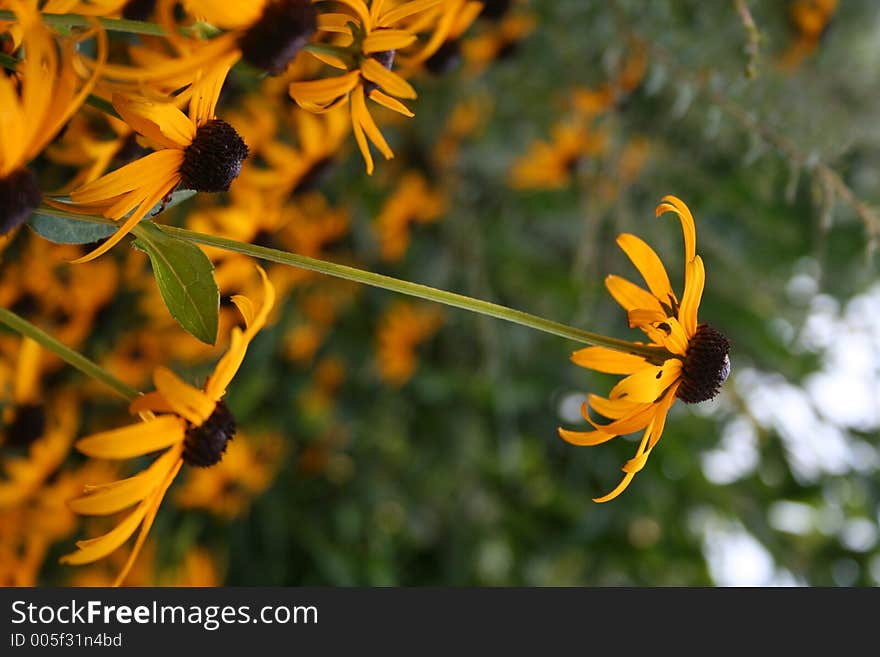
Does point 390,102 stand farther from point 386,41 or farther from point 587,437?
point 587,437

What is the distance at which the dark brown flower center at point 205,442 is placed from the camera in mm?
292

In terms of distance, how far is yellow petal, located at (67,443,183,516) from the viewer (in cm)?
24

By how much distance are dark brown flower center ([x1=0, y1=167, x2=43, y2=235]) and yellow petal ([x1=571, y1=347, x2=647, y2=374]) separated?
0.16 m

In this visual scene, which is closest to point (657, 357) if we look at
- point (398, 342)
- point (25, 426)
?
point (25, 426)

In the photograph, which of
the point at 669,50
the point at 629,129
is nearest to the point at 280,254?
the point at 669,50

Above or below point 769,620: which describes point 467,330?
above

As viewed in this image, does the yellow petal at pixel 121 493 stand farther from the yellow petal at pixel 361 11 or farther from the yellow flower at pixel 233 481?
the yellow flower at pixel 233 481

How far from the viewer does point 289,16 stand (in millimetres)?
235

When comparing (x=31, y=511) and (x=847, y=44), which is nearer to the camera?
(x=31, y=511)

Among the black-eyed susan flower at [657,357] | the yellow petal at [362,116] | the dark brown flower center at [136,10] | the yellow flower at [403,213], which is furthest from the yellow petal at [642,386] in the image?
the yellow flower at [403,213]

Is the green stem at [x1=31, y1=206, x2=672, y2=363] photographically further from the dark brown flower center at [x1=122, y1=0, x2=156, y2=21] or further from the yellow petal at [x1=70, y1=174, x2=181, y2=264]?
the dark brown flower center at [x1=122, y1=0, x2=156, y2=21]

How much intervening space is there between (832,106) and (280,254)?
798 millimetres

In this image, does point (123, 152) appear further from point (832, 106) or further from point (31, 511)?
point (832, 106)

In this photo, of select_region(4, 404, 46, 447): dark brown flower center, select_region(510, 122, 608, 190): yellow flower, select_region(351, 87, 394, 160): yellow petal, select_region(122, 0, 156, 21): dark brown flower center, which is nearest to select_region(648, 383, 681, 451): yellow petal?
select_region(351, 87, 394, 160): yellow petal
